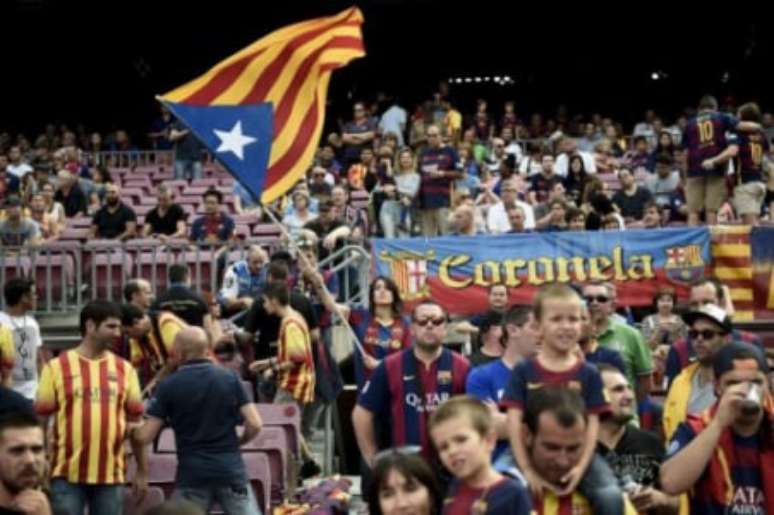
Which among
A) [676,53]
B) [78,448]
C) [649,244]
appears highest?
[676,53]

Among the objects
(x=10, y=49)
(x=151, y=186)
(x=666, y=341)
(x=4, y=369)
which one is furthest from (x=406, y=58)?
(x=4, y=369)

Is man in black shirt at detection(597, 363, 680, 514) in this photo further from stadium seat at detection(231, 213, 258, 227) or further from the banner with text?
stadium seat at detection(231, 213, 258, 227)

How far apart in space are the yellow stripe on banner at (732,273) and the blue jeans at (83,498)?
791 cm

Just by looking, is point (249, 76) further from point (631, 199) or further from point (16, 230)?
→ point (631, 199)

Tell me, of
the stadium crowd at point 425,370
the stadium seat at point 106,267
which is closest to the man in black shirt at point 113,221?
the stadium crowd at point 425,370

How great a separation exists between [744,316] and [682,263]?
838mm

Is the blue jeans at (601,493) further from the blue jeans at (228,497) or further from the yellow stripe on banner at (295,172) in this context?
the yellow stripe on banner at (295,172)

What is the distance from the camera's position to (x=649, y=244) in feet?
52.7

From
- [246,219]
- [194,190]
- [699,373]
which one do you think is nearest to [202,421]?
[699,373]

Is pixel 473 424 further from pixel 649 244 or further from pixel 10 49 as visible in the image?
pixel 10 49

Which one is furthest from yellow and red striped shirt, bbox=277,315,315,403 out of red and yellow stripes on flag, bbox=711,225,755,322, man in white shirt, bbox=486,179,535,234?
man in white shirt, bbox=486,179,535,234

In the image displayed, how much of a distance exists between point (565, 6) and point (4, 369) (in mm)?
28156

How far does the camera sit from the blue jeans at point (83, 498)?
9.48 m

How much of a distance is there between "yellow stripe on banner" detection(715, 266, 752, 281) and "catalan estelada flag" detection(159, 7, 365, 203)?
178 inches
